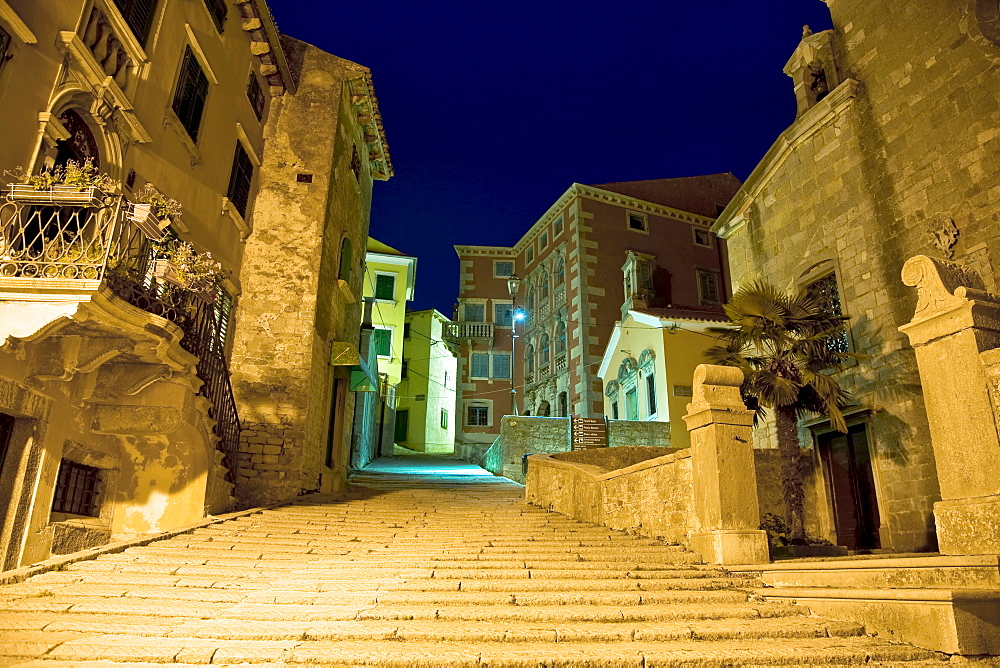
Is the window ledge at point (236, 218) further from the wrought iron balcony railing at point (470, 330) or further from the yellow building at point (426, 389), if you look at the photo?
the yellow building at point (426, 389)

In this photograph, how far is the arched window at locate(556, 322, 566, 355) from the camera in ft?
107

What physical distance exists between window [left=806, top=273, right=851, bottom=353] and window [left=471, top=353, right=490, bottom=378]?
2486 cm

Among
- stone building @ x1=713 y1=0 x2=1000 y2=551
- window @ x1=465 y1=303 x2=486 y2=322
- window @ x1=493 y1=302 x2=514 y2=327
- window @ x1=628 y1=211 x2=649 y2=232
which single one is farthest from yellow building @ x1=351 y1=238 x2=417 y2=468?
stone building @ x1=713 y1=0 x2=1000 y2=551

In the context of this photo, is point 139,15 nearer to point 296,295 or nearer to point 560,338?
point 296,295

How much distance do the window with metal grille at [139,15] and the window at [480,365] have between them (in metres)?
28.9

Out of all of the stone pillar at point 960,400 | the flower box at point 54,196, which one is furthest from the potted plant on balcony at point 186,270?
the stone pillar at point 960,400

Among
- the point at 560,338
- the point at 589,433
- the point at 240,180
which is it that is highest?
the point at 560,338

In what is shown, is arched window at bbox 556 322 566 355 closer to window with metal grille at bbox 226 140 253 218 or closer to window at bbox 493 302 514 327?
window at bbox 493 302 514 327

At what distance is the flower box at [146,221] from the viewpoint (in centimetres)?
715

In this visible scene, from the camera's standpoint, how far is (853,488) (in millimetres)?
13305

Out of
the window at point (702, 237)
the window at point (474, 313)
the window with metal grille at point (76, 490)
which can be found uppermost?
the window at point (702, 237)

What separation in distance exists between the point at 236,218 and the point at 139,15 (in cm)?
492

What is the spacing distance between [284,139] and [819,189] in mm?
13468

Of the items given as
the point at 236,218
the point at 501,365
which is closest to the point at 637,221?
the point at 501,365
